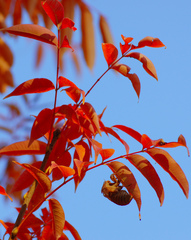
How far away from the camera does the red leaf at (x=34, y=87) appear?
24.5 inches

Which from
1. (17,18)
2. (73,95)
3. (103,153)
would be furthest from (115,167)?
(17,18)

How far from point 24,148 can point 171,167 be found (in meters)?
0.25

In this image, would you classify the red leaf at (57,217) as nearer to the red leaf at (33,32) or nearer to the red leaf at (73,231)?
the red leaf at (73,231)

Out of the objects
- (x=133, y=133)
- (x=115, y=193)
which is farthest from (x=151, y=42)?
(x=115, y=193)

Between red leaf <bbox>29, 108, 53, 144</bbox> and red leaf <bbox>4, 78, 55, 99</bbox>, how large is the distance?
37 mm

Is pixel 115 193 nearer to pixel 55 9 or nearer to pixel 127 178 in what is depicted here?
pixel 127 178

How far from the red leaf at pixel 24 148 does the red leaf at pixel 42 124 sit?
0.06 ft

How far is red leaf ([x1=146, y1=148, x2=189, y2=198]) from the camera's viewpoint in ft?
2.03

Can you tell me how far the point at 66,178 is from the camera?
1.97 ft

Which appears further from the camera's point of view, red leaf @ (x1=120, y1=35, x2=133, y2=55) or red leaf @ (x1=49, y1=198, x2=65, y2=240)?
red leaf @ (x1=120, y1=35, x2=133, y2=55)

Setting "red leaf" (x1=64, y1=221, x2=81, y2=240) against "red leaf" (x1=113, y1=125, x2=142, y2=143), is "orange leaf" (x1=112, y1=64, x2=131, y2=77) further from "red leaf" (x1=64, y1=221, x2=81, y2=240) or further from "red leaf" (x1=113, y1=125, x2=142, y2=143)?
"red leaf" (x1=64, y1=221, x2=81, y2=240)

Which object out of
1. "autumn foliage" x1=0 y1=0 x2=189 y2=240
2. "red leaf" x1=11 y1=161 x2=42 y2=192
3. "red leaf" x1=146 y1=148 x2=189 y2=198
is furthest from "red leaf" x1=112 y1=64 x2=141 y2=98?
"red leaf" x1=11 y1=161 x2=42 y2=192

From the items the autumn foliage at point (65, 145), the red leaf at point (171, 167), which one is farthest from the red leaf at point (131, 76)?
the red leaf at point (171, 167)

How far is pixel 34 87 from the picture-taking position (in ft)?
2.09
